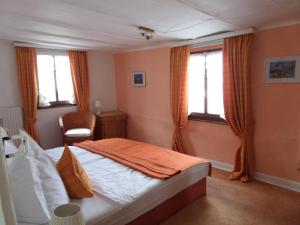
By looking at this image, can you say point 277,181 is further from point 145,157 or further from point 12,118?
point 12,118

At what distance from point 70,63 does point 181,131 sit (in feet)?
8.71

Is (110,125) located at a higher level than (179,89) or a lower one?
lower

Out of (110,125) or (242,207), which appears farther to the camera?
(110,125)

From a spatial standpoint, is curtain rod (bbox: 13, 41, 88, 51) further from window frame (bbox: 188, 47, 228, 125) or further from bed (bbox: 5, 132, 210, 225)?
window frame (bbox: 188, 47, 228, 125)

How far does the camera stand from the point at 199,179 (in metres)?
2.67

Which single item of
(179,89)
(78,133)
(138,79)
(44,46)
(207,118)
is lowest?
(78,133)

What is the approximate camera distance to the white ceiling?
2.08 metres

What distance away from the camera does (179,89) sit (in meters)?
3.96

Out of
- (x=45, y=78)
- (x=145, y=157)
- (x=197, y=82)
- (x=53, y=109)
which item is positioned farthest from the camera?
(x=53, y=109)

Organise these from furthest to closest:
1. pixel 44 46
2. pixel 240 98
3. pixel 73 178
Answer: pixel 44 46, pixel 240 98, pixel 73 178

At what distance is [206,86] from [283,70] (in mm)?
1180

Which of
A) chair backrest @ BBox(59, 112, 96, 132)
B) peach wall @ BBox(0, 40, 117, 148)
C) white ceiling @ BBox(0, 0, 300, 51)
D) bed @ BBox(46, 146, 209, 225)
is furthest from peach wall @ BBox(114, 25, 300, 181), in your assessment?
bed @ BBox(46, 146, 209, 225)

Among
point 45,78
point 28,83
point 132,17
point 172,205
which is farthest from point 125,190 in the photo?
point 45,78

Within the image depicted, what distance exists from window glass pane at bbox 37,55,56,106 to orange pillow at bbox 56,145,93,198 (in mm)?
2753
